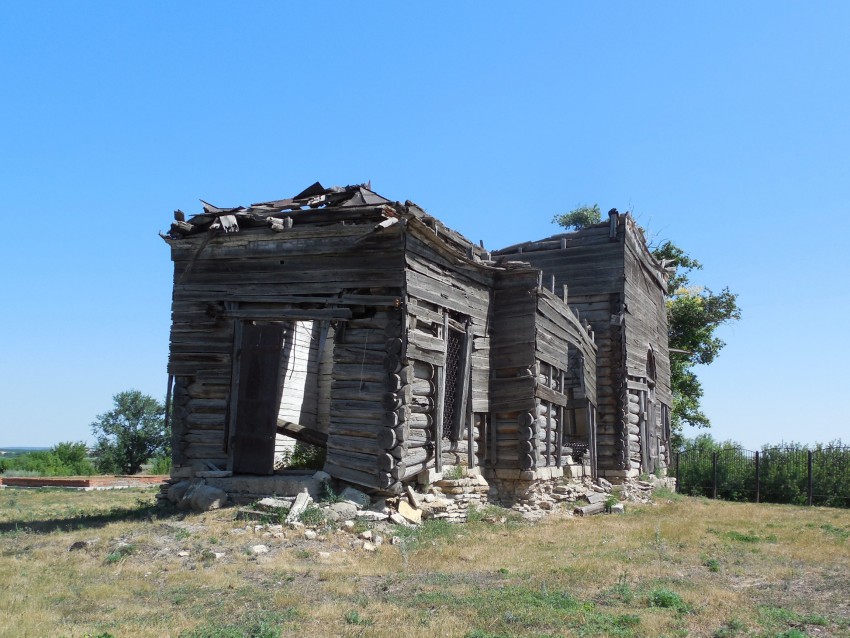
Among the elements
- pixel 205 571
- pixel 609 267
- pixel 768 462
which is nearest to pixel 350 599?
pixel 205 571

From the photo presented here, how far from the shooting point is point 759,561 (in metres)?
10.7

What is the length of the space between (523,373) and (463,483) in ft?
9.48

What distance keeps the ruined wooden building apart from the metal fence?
9.61 m

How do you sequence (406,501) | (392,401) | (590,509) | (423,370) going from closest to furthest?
Answer: (392,401) < (406,501) < (423,370) < (590,509)

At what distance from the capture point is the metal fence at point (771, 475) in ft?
73.7

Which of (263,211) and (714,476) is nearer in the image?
(263,211)

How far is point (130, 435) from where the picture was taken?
36.8 meters

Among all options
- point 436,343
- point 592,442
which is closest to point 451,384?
point 436,343

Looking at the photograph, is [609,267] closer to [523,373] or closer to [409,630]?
[523,373]

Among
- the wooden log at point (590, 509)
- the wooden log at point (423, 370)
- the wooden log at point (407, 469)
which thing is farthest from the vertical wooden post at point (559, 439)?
the wooden log at point (423, 370)

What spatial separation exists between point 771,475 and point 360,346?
16836 mm

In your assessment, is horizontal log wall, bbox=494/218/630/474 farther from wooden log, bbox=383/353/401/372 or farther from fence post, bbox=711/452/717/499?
wooden log, bbox=383/353/401/372

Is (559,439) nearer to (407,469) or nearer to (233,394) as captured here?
(407,469)

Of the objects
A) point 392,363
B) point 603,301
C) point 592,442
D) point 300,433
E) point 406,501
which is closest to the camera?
point 392,363
